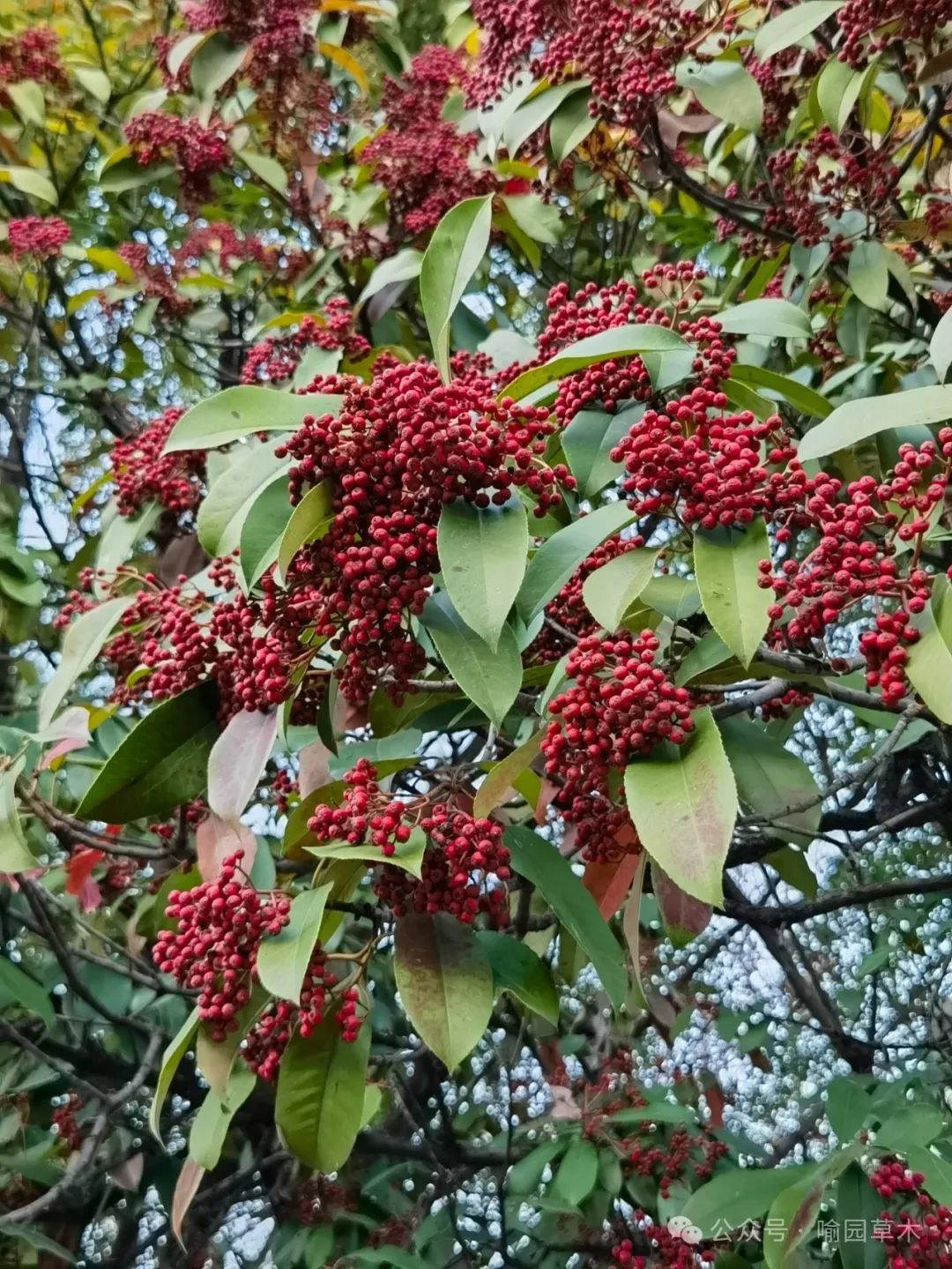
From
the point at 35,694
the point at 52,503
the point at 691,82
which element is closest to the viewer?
the point at 691,82

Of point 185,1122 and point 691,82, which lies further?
point 185,1122

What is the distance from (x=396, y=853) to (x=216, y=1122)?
43 cm

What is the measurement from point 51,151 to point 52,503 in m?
0.92

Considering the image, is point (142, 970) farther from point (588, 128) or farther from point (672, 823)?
point (588, 128)

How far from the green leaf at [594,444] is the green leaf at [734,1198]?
0.92 m

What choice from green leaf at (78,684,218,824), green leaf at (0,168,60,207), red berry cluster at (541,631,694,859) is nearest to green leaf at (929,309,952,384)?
red berry cluster at (541,631,694,859)

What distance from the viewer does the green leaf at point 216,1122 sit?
3.28ft

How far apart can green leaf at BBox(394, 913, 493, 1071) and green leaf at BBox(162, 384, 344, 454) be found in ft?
1.43

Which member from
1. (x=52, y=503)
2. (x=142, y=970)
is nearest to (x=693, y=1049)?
(x=142, y=970)

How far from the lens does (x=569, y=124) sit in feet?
5.01

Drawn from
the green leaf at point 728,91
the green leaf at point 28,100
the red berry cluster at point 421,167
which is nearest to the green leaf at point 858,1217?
the green leaf at point 728,91

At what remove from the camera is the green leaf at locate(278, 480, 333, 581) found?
2.53 feet

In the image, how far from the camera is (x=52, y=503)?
9.69ft

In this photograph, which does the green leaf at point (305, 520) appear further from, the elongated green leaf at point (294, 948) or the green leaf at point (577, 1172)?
the green leaf at point (577, 1172)
